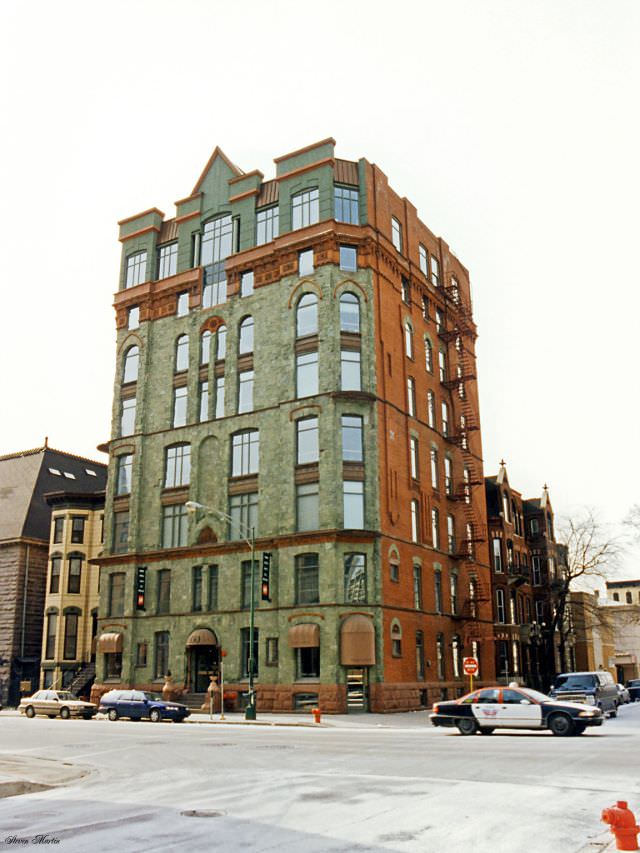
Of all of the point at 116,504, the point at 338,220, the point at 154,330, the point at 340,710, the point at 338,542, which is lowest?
the point at 340,710

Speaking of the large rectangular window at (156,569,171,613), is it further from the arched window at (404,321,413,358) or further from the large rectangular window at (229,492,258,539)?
the arched window at (404,321,413,358)

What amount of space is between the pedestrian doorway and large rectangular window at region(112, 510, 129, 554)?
59.0ft

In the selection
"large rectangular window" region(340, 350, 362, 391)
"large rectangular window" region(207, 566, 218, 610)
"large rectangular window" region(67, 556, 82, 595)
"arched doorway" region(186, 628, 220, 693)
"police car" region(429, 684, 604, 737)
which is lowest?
"police car" region(429, 684, 604, 737)

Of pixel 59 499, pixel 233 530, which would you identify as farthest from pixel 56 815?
pixel 59 499

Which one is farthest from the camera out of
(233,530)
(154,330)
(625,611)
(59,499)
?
(625,611)

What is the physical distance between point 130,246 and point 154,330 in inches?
286

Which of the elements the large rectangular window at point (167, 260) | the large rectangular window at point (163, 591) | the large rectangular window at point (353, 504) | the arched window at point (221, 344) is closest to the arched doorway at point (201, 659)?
the large rectangular window at point (163, 591)

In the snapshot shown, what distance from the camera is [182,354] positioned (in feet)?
172

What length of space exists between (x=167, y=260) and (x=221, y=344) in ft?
29.0

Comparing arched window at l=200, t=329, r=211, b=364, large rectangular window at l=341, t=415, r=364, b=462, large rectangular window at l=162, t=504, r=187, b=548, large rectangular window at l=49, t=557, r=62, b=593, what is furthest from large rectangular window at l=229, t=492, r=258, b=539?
large rectangular window at l=49, t=557, r=62, b=593

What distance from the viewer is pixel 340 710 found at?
39.0 metres

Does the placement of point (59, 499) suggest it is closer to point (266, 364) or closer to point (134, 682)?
point (134, 682)

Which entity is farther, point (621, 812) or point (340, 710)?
point (340, 710)

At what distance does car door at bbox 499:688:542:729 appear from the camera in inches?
995
